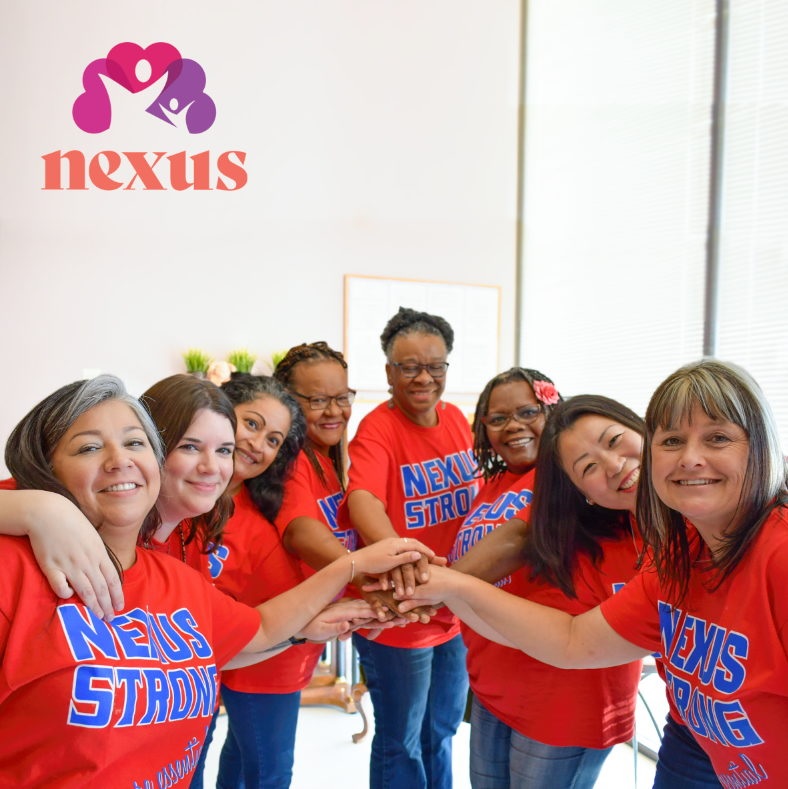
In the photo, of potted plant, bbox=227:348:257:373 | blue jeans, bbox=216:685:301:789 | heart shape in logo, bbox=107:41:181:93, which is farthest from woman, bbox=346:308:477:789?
heart shape in logo, bbox=107:41:181:93

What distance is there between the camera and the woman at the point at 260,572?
1856 mm

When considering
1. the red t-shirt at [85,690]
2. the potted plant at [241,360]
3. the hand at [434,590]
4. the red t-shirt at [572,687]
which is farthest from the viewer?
the potted plant at [241,360]

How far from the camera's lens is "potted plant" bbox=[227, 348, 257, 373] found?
4312 mm

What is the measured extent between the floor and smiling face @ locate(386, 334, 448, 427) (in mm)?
1512

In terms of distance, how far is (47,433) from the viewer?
1231mm

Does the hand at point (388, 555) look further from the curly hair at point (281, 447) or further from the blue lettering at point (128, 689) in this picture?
the blue lettering at point (128, 689)

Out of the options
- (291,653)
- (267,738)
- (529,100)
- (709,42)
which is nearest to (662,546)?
(291,653)

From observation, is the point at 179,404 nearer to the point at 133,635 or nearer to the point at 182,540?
the point at 182,540

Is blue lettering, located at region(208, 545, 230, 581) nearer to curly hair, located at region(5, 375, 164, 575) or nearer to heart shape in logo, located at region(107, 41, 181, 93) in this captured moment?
curly hair, located at region(5, 375, 164, 575)

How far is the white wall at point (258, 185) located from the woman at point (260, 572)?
2577 millimetres

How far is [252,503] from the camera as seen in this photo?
1.97 meters

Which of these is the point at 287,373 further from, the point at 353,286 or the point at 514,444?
the point at 353,286

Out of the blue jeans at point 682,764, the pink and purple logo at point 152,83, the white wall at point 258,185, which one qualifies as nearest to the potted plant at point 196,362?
the white wall at point 258,185

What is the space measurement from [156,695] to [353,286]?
3.75 m
